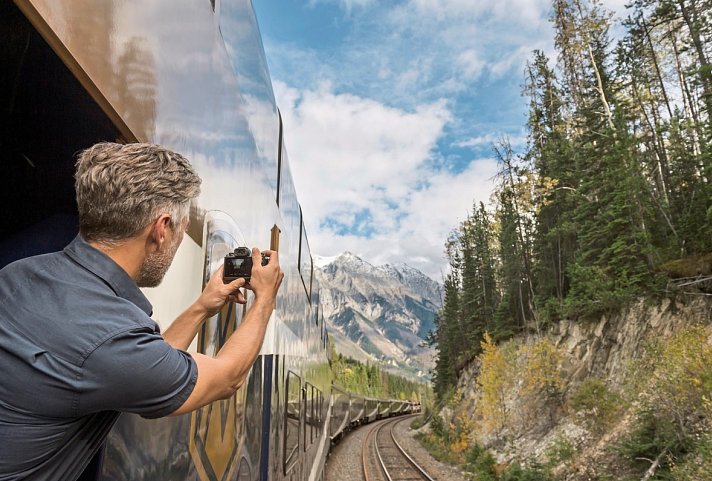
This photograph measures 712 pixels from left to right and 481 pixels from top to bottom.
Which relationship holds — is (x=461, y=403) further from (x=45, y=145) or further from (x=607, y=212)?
(x=45, y=145)

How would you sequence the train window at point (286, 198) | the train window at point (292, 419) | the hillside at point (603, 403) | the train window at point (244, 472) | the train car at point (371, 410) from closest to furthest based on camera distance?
the train window at point (244, 472)
the train window at point (292, 419)
the train window at point (286, 198)
the hillside at point (603, 403)
the train car at point (371, 410)

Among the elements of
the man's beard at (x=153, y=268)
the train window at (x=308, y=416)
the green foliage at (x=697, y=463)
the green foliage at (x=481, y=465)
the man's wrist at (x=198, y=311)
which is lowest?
the green foliage at (x=481, y=465)

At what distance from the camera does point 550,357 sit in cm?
2339

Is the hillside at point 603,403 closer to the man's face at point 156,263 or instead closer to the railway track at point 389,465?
the railway track at point 389,465

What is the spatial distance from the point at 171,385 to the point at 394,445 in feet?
92.9

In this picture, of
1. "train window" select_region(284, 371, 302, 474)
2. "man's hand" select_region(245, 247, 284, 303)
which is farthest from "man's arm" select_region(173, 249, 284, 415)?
"train window" select_region(284, 371, 302, 474)

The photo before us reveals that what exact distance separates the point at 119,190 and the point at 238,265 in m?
0.56

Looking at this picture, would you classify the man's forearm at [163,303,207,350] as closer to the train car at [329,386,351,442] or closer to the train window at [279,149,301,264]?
Result: the train window at [279,149,301,264]

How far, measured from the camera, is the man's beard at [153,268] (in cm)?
118

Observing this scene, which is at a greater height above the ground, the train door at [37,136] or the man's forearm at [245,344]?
the train door at [37,136]

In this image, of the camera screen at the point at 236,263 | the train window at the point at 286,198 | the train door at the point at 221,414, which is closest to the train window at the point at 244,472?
the train door at the point at 221,414

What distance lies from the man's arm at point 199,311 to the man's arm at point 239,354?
0.9 inches

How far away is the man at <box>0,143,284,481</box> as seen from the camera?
88 cm

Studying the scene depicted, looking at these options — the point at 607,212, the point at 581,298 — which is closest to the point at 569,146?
the point at 607,212
